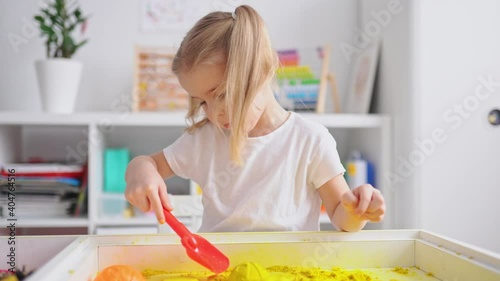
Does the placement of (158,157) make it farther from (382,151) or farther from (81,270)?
(382,151)

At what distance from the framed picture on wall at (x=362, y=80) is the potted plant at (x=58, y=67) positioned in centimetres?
105

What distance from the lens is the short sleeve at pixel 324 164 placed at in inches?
34.2

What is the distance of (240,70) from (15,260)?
406mm

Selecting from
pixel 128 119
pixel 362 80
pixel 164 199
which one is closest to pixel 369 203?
pixel 164 199

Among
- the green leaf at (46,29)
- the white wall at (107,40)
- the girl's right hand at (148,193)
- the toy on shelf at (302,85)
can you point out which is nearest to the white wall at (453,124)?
A: the toy on shelf at (302,85)

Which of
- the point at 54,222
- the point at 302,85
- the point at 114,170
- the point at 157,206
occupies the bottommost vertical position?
the point at 54,222

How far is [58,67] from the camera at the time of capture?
1709 millimetres

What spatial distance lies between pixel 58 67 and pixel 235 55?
45.8 inches

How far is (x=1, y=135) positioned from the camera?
1720 millimetres

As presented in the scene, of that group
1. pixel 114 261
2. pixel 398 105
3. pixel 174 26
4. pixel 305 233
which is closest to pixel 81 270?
pixel 114 261

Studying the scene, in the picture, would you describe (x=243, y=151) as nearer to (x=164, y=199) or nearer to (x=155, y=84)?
(x=164, y=199)

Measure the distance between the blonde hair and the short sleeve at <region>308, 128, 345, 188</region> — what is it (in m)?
0.16

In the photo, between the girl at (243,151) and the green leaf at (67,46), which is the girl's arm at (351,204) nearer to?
the girl at (243,151)

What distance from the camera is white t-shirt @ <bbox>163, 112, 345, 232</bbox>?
2.89 feet
